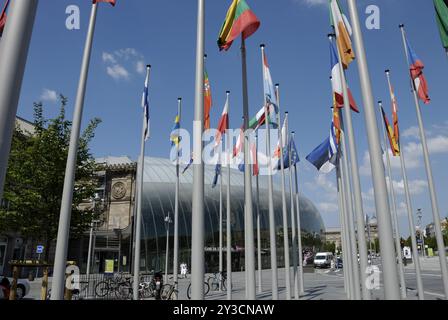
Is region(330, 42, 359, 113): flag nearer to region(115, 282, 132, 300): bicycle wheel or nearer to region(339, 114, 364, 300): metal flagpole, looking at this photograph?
region(339, 114, 364, 300): metal flagpole

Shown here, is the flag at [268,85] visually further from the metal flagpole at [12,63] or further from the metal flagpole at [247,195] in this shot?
the metal flagpole at [12,63]

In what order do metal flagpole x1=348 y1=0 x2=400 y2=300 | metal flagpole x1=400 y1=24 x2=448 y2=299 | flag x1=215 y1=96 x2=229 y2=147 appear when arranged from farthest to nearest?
flag x1=215 y1=96 x2=229 y2=147 → metal flagpole x1=400 y1=24 x2=448 y2=299 → metal flagpole x1=348 y1=0 x2=400 y2=300

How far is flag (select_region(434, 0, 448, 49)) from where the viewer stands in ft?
38.1

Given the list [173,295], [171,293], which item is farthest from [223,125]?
[173,295]

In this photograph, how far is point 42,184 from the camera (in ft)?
68.2

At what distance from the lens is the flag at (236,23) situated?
1077 centimetres

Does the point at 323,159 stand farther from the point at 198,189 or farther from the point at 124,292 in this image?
the point at 124,292

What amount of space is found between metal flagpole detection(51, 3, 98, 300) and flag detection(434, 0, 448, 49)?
34.3 ft

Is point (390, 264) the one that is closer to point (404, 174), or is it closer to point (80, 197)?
point (404, 174)

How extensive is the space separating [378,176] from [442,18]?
709cm

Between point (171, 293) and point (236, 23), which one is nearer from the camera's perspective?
point (236, 23)

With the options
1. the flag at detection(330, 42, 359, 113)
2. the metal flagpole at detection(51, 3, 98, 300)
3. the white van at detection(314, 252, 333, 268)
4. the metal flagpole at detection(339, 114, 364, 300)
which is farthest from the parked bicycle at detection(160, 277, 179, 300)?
the white van at detection(314, 252, 333, 268)

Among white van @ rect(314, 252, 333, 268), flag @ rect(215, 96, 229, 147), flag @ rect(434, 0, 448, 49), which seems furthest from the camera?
white van @ rect(314, 252, 333, 268)
